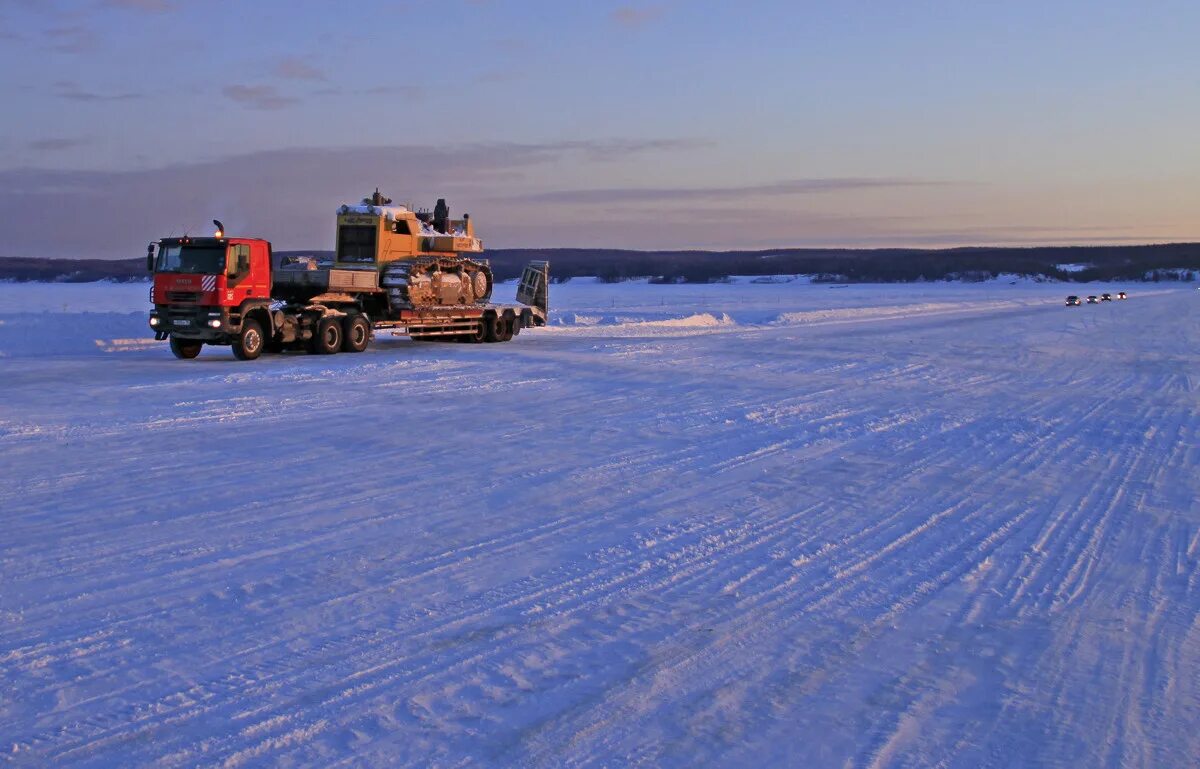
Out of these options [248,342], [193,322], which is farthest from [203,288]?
[248,342]

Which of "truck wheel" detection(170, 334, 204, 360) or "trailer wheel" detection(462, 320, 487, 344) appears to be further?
"trailer wheel" detection(462, 320, 487, 344)

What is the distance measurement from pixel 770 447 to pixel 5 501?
7.32m

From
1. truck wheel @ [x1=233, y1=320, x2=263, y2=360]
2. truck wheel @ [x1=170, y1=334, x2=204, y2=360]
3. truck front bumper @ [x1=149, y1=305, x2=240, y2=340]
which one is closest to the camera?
truck front bumper @ [x1=149, y1=305, x2=240, y2=340]

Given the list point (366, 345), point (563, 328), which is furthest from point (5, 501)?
point (563, 328)

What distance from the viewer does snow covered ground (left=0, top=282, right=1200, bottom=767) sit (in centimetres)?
521

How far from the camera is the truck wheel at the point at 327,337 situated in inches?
1041

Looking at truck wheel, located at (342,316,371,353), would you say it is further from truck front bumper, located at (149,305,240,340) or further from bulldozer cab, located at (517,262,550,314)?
bulldozer cab, located at (517,262,550,314)

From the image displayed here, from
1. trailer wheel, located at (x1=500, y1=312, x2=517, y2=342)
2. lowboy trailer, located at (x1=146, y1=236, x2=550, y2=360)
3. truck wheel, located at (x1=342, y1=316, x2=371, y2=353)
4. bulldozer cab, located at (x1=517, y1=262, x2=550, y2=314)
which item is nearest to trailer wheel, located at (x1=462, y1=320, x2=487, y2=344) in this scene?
lowboy trailer, located at (x1=146, y1=236, x2=550, y2=360)

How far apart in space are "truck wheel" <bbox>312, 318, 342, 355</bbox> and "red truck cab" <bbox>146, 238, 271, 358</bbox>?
1.79 meters

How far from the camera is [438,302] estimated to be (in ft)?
98.0

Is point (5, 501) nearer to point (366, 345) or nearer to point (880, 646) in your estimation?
point (880, 646)

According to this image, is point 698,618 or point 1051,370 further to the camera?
point 1051,370

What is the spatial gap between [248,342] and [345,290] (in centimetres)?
354

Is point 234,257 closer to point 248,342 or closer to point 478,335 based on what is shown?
point 248,342
